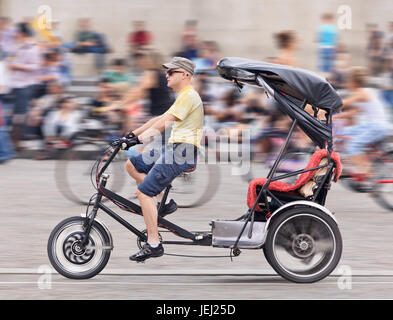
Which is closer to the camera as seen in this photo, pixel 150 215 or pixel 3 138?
pixel 150 215

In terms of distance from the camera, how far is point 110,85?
47.1 feet

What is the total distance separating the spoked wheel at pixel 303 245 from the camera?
716 cm

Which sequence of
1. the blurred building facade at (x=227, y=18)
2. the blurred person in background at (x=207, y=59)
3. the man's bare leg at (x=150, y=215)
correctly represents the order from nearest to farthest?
the man's bare leg at (x=150, y=215) → the blurred person in background at (x=207, y=59) → the blurred building facade at (x=227, y=18)

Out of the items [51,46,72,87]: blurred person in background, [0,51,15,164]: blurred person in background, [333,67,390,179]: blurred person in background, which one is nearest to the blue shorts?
[333,67,390,179]: blurred person in background

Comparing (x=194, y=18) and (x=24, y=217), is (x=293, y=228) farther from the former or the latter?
(x=194, y=18)

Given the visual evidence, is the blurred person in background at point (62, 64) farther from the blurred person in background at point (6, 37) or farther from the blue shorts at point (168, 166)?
the blue shorts at point (168, 166)

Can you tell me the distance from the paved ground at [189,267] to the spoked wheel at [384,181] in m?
0.14

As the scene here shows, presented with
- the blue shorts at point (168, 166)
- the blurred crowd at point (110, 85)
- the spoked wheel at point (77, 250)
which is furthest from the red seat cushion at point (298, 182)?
the blurred crowd at point (110, 85)

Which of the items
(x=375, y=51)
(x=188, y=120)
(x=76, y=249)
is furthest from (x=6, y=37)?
(x=76, y=249)

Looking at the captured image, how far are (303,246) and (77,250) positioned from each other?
5.91ft

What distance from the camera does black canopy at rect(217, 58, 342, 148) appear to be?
7.22 m

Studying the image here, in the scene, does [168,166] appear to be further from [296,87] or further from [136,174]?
[296,87]

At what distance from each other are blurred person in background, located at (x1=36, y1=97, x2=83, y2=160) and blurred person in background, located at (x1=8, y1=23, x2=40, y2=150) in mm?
516

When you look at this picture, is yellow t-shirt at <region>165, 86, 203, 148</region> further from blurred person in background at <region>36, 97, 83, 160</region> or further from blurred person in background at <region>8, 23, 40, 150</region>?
blurred person in background at <region>8, 23, 40, 150</region>
